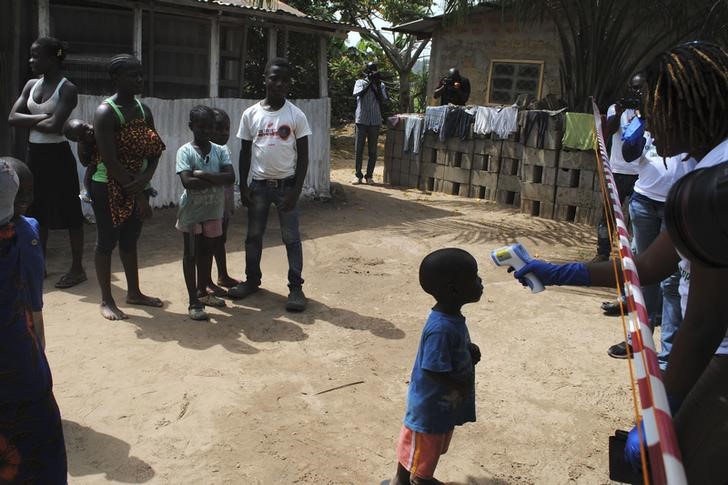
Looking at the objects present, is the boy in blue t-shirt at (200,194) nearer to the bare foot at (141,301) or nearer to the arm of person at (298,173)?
the bare foot at (141,301)

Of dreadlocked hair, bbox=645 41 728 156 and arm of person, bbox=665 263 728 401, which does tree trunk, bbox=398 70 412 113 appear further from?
arm of person, bbox=665 263 728 401

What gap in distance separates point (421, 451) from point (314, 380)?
1475 mm

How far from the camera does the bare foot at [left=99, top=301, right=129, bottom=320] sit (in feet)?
16.4

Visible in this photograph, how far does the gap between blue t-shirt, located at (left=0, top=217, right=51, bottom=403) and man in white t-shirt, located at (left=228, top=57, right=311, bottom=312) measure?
120 inches

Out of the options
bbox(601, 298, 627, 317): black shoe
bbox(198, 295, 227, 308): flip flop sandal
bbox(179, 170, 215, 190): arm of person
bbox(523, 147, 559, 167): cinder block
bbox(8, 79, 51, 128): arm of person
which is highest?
bbox(8, 79, 51, 128): arm of person

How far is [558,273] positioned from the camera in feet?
7.79

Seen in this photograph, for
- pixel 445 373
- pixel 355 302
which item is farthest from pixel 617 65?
pixel 445 373

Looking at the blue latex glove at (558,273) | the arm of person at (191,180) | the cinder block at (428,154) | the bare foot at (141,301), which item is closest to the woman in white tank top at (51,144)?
the bare foot at (141,301)

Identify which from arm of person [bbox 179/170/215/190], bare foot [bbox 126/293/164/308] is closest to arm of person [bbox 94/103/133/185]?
arm of person [bbox 179/170/215/190]

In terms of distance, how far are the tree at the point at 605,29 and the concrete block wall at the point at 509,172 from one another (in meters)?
0.91

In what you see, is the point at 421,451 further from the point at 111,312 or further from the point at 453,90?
the point at 453,90

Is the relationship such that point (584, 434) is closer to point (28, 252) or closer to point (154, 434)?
point (154, 434)

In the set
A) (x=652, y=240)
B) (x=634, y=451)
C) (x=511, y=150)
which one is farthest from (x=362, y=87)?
(x=634, y=451)

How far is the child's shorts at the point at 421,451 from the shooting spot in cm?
278
